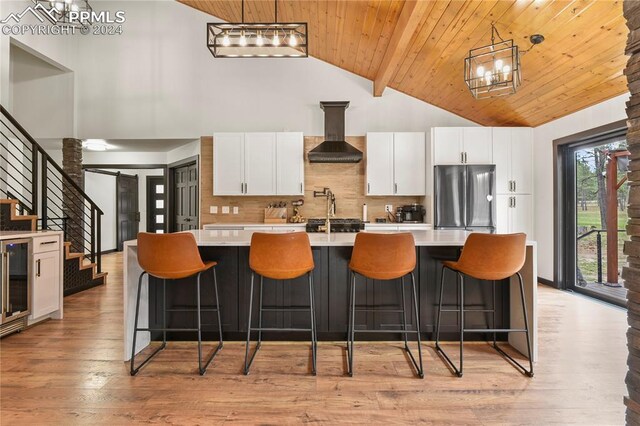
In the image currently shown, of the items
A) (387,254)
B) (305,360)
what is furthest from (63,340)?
(387,254)

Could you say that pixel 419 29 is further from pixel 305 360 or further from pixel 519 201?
pixel 305 360

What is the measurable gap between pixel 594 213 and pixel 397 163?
2.71 m

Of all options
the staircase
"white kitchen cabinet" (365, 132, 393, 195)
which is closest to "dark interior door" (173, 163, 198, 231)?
the staircase

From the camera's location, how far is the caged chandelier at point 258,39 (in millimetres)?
A: 2664

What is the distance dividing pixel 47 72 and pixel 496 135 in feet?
24.3

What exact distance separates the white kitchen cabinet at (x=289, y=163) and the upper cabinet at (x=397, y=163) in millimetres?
1085

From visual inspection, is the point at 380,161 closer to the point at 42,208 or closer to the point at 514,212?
the point at 514,212

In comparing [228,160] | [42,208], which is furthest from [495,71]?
[42,208]

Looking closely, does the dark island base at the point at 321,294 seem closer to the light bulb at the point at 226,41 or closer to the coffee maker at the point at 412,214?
the light bulb at the point at 226,41

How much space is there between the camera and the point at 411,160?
5039mm

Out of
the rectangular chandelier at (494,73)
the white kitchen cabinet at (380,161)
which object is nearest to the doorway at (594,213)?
the rectangular chandelier at (494,73)

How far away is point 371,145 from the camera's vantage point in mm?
5070

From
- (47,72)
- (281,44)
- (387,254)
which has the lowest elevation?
(387,254)

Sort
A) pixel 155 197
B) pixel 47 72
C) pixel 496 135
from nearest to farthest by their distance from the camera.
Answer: pixel 496 135 → pixel 47 72 → pixel 155 197
